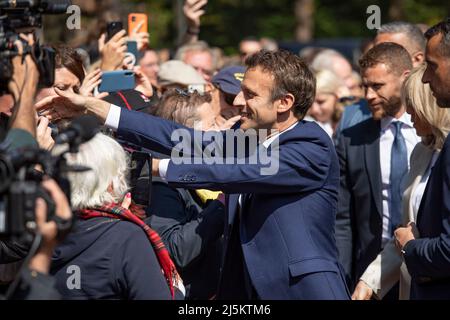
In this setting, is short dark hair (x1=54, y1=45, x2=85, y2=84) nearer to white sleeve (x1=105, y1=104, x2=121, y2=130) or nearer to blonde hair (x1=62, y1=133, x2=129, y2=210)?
white sleeve (x1=105, y1=104, x2=121, y2=130)

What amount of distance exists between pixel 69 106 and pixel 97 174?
935mm

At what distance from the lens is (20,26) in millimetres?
3756

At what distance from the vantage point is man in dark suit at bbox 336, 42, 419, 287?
6332 millimetres

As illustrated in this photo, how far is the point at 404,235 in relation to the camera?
15.9 ft

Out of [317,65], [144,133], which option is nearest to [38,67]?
[144,133]

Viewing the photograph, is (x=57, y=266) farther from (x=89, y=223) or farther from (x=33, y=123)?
(x=33, y=123)

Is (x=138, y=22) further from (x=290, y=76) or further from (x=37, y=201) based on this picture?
(x=37, y=201)

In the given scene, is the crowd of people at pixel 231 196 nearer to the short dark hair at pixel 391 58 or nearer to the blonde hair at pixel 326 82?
the short dark hair at pixel 391 58

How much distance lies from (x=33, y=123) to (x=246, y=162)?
1228 millimetres

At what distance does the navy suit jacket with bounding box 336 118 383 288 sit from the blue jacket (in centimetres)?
261

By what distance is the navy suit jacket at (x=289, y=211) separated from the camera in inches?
176

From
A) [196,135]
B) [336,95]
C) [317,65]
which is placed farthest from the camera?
[317,65]

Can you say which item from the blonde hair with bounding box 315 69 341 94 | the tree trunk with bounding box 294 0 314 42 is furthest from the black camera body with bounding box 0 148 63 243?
the tree trunk with bounding box 294 0 314 42

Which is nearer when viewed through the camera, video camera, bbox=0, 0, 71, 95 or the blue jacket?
video camera, bbox=0, 0, 71, 95
